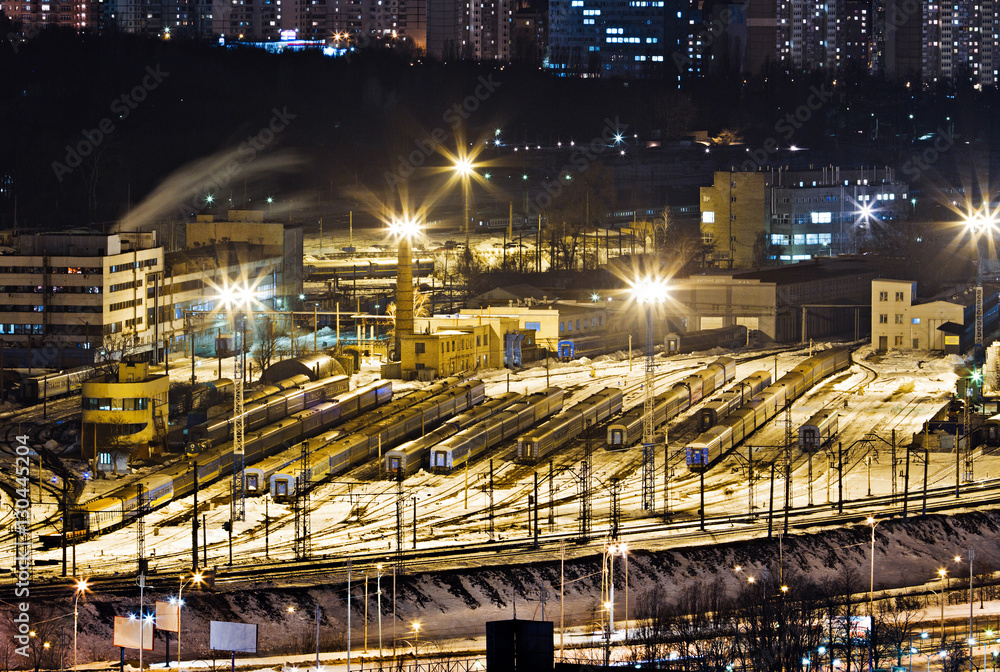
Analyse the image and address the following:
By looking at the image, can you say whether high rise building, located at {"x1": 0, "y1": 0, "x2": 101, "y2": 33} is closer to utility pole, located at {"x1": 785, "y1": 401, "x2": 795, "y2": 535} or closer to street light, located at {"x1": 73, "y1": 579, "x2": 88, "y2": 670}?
utility pole, located at {"x1": 785, "y1": 401, "x2": 795, "y2": 535}

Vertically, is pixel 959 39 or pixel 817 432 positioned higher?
pixel 959 39

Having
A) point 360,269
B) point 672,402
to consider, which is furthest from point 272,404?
point 360,269

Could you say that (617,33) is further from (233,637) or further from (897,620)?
(233,637)

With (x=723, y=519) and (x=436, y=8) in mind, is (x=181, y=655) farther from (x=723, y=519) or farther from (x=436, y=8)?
(x=436, y=8)

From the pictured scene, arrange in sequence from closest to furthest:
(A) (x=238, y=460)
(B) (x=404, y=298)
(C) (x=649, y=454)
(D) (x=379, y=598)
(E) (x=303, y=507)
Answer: (D) (x=379, y=598)
(E) (x=303, y=507)
(C) (x=649, y=454)
(A) (x=238, y=460)
(B) (x=404, y=298)

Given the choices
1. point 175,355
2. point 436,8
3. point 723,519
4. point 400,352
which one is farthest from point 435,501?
point 436,8

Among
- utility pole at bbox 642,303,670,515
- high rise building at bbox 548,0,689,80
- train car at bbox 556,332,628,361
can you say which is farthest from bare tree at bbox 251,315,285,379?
high rise building at bbox 548,0,689,80

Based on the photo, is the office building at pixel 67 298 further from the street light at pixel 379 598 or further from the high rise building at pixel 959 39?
the high rise building at pixel 959 39
